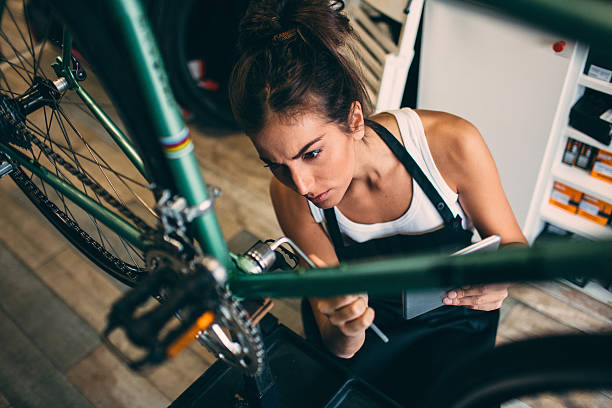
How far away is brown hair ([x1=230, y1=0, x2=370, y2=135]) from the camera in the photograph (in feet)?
2.71

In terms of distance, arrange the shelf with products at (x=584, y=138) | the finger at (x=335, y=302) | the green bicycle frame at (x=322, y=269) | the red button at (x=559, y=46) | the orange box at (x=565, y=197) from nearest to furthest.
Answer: the green bicycle frame at (x=322, y=269) → the finger at (x=335, y=302) → the red button at (x=559, y=46) → the shelf with products at (x=584, y=138) → the orange box at (x=565, y=197)

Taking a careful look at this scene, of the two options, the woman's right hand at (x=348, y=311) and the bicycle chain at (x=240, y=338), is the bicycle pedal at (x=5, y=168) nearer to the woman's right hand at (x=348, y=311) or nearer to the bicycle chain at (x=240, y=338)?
the bicycle chain at (x=240, y=338)

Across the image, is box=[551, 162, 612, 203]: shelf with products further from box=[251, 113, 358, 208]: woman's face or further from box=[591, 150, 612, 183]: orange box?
box=[251, 113, 358, 208]: woman's face

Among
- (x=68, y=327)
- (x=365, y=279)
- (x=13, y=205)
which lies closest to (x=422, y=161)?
(x=365, y=279)

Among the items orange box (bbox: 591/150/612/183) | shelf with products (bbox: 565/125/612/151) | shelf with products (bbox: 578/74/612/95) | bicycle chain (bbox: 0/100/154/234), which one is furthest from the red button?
bicycle chain (bbox: 0/100/154/234)

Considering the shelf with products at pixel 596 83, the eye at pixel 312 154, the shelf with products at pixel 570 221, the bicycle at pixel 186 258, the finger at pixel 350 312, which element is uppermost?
the bicycle at pixel 186 258

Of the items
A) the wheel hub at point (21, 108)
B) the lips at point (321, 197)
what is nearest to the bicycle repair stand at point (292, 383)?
the lips at point (321, 197)

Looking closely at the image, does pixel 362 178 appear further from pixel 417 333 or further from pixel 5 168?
pixel 5 168

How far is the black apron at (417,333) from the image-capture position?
106cm

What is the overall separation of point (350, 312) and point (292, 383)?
0.30 meters

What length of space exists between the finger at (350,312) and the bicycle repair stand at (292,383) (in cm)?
19

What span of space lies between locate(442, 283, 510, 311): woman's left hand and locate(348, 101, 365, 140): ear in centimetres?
39

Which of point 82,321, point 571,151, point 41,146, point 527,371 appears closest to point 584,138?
point 571,151

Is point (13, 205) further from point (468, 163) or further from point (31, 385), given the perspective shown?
point (468, 163)
